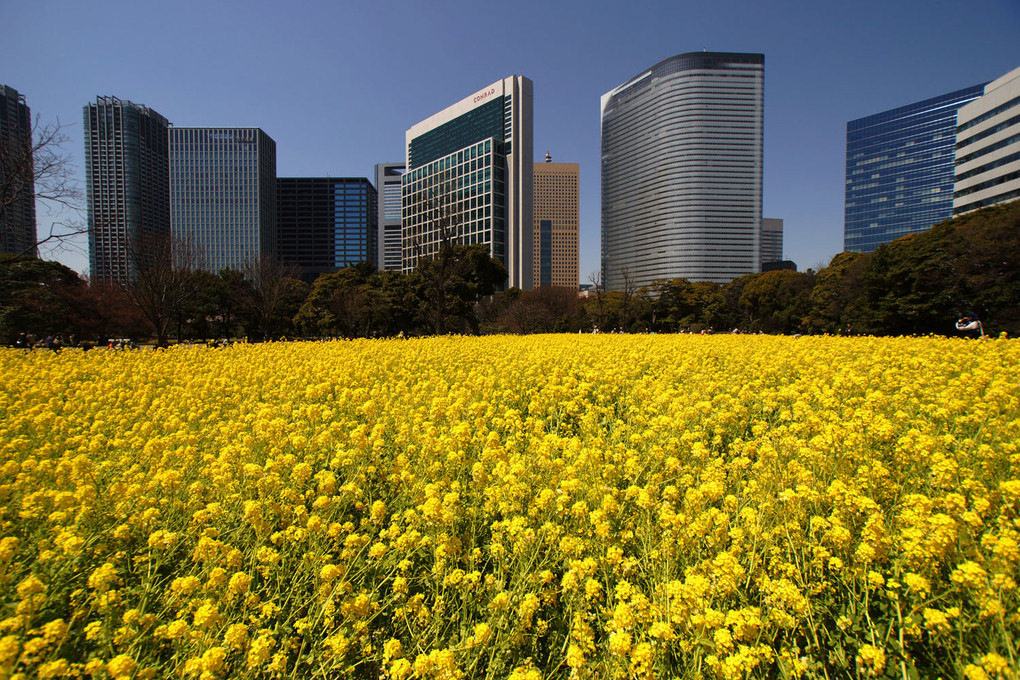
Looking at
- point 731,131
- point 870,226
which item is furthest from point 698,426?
point 870,226

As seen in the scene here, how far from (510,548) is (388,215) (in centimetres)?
18679

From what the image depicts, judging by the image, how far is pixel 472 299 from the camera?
108 feet

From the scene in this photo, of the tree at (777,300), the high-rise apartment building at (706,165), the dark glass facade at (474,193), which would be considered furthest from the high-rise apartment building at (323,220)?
the tree at (777,300)

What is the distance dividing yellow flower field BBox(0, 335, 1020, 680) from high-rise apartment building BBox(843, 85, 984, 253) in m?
211

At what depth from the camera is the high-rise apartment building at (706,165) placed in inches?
4825

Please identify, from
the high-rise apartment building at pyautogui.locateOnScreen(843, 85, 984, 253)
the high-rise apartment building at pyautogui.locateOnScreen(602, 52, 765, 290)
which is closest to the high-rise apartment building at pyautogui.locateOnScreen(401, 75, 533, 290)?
the high-rise apartment building at pyautogui.locateOnScreen(602, 52, 765, 290)

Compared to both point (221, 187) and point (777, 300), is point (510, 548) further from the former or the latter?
point (221, 187)

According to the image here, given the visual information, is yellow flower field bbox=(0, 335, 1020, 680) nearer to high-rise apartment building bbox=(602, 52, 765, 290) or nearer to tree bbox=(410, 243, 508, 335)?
tree bbox=(410, 243, 508, 335)

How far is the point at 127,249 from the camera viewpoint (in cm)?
1703

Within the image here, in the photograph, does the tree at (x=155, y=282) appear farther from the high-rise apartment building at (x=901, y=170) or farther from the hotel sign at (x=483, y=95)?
the high-rise apartment building at (x=901, y=170)

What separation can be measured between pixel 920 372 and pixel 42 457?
10.1 metres

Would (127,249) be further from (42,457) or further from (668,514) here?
(668,514)

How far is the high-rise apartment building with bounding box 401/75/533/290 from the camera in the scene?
330ft

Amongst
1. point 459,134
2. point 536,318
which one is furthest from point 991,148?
point 459,134
